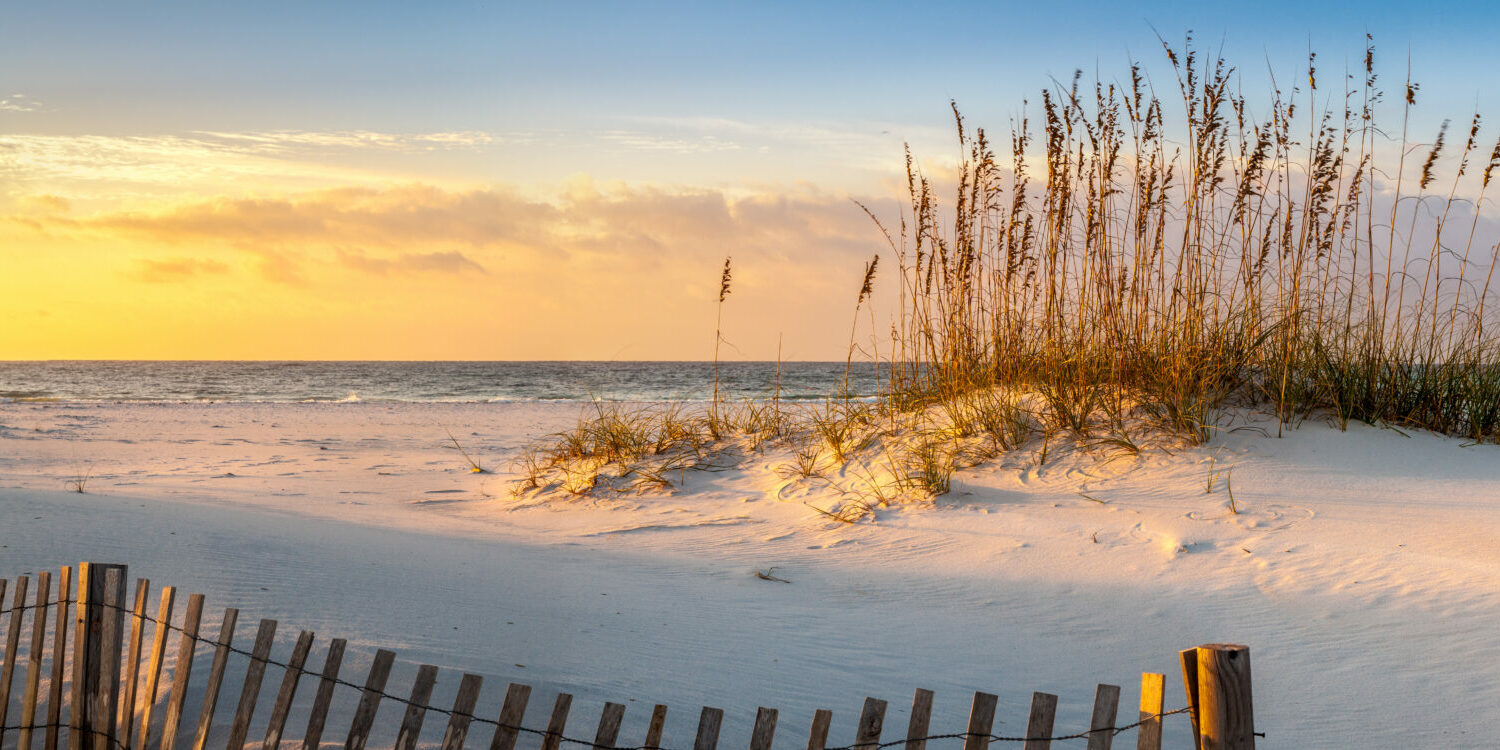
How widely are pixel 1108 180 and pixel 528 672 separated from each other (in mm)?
4970

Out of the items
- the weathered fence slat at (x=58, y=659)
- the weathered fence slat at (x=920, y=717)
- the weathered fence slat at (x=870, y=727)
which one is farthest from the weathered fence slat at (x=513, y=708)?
the weathered fence slat at (x=58, y=659)

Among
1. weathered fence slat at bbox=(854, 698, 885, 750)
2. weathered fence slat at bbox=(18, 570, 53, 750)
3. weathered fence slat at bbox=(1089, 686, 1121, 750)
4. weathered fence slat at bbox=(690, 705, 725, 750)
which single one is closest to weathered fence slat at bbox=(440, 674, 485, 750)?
weathered fence slat at bbox=(690, 705, 725, 750)

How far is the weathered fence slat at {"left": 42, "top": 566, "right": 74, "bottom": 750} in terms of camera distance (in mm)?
2643

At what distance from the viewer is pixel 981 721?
6.30ft

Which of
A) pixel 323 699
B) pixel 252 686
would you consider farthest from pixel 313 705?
pixel 323 699

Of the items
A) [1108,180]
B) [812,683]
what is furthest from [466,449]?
[812,683]

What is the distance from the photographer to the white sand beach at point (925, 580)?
3377 mm

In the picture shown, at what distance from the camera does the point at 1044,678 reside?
3.61 meters

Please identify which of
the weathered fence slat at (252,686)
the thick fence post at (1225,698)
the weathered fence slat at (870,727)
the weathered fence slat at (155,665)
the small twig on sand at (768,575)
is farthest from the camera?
the small twig on sand at (768,575)

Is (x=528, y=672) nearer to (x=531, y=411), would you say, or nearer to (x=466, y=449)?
(x=466, y=449)

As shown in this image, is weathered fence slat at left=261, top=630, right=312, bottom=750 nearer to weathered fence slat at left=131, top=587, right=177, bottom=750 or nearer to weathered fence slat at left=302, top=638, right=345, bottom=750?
weathered fence slat at left=302, top=638, right=345, bottom=750

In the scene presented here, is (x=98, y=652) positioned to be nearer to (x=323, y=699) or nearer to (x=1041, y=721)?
(x=323, y=699)

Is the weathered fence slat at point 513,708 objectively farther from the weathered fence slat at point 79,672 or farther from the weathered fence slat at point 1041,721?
the weathered fence slat at point 79,672

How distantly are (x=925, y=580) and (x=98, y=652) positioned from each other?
11.3 ft
